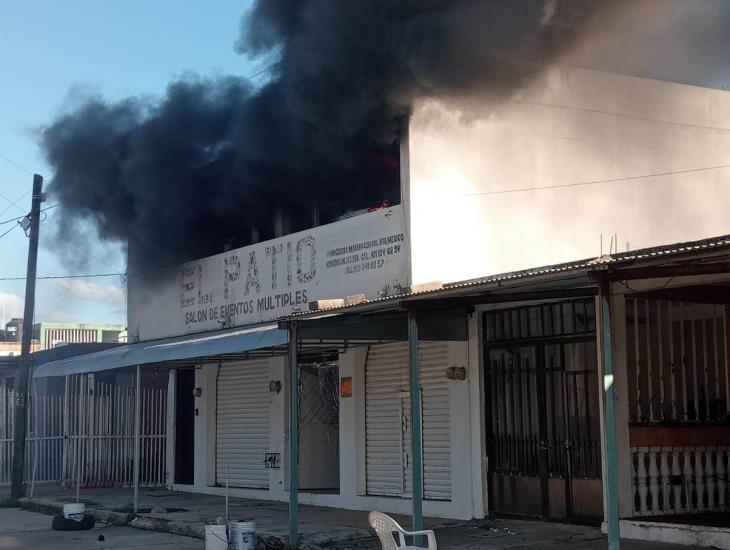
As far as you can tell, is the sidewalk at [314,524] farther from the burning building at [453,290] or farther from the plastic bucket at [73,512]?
the plastic bucket at [73,512]

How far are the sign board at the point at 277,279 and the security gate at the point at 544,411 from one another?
185 centimetres

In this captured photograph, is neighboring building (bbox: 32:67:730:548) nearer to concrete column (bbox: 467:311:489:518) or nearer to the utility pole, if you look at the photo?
concrete column (bbox: 467:311:489:518)

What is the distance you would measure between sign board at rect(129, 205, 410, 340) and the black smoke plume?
101cm

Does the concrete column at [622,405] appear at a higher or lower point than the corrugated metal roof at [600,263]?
lower

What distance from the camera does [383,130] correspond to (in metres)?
14.6

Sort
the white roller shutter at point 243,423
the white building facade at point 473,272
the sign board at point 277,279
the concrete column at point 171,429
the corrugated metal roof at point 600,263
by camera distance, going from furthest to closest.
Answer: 1. the concrete column at point 171,429
2. the white roller shutter at point 243,423
3. the sign board at point 277,279
4. the white building facade at point 473,272
5. the corrugated metal roof at point 600,263

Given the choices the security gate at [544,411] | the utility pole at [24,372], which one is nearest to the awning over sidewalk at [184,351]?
the utility pole at [24,372]

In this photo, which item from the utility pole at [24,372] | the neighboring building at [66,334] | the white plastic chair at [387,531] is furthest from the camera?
the neighboring building at [66,334]

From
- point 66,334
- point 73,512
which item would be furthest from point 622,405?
point 66,334

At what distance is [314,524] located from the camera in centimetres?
1337

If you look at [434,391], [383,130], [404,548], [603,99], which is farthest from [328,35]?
[404,548]

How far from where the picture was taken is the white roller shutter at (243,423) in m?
18.0

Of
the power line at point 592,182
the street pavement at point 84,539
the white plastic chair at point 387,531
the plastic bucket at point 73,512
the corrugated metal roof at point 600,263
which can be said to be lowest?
the street pavement at point 84,539

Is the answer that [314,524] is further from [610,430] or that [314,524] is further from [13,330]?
[13,330]
